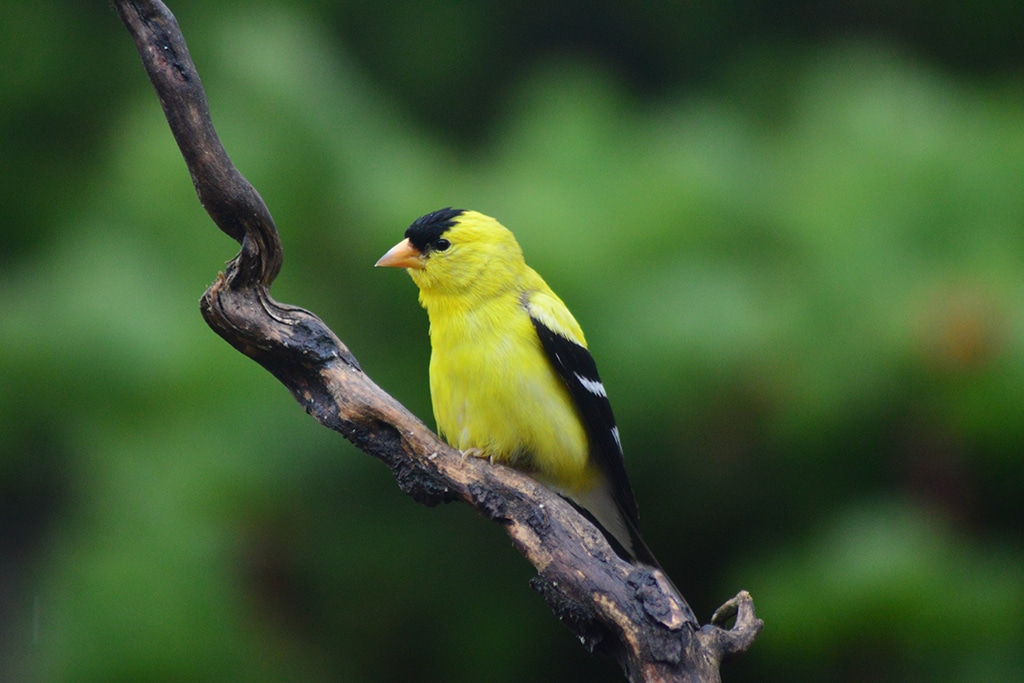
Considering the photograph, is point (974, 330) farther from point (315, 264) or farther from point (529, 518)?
point (315, 264)

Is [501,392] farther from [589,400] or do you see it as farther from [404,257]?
[404,257]

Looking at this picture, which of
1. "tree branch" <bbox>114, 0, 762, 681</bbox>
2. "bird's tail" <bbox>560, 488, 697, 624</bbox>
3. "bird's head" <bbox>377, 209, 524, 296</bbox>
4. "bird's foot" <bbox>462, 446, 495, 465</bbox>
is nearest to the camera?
"tree branch" <bbox>114, 0, 762, 681</bbox>

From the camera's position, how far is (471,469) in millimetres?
1683

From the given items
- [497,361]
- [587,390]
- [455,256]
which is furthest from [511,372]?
[455,256]

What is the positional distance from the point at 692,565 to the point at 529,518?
2.13ft

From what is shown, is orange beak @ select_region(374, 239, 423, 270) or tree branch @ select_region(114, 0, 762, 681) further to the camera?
orange beak @ select_region(374, 239, 423, 270)

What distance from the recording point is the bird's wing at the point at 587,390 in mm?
1956

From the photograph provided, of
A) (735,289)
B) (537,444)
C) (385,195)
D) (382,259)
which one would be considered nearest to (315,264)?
(385,195)

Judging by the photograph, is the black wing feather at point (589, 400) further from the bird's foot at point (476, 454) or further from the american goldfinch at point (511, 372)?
the bird's foot at point (476, 454)

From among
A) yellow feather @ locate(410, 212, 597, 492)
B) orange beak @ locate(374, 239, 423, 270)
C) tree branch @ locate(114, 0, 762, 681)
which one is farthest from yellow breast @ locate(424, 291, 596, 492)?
tree branch @ locate(114, 0, 762, 681)

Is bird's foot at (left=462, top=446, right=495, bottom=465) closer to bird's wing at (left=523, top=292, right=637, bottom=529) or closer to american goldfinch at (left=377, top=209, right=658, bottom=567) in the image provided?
american goldfinch at (left=377, top=209, right=658, bottom=567)

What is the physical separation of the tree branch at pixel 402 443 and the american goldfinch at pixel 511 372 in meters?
0.21

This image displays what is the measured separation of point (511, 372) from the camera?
1.95 meters

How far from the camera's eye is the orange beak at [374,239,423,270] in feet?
6.67
